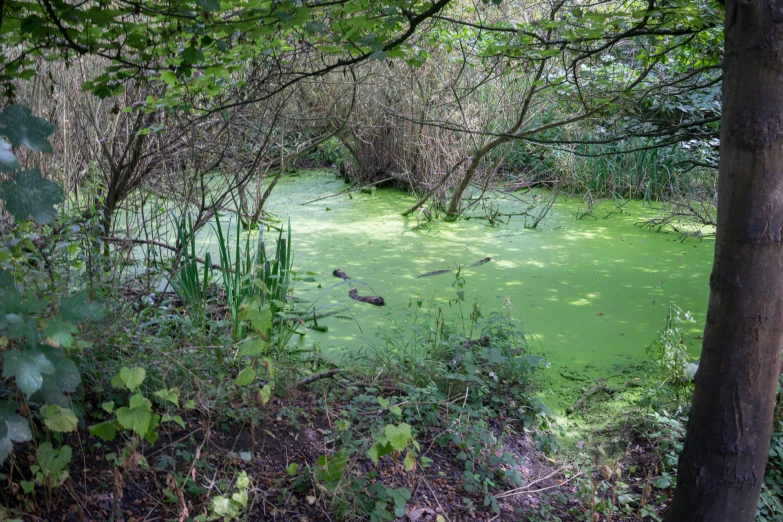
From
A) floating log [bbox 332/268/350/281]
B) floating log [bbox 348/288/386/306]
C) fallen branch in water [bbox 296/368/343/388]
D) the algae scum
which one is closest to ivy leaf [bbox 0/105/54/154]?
fallen branch in water [bbox 296/368/343/388]

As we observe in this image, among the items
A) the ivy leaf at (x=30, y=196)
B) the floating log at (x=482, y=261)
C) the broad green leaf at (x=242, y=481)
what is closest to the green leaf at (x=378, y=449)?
the broad green leaf at (x=242, y=481)

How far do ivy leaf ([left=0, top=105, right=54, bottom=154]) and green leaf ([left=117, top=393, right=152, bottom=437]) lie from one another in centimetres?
67

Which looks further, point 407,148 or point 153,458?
point 407,148

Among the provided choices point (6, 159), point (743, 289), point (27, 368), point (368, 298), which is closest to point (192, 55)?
point (6, 159)

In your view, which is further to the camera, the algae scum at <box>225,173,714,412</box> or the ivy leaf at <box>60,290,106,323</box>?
the algae scum at <box>225,173,714,412</box>

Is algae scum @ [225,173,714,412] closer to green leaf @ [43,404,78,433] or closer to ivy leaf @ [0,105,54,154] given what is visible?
green leaf @ [43,404,78,433]

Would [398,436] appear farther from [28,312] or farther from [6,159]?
[6,159]

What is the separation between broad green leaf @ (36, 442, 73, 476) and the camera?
4.98 feet

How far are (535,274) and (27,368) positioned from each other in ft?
12.2

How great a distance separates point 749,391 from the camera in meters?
1.54

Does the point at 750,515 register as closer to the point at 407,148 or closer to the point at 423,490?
the point at 423,490

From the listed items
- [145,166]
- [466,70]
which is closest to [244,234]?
[145,166]

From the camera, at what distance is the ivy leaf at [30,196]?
3.45 feet

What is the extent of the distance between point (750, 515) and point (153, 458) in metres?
1.55
